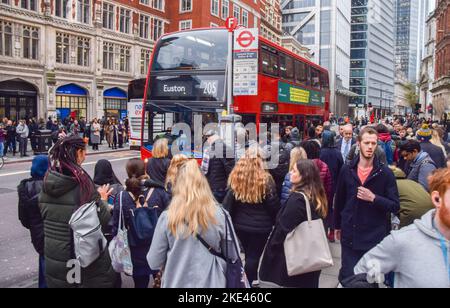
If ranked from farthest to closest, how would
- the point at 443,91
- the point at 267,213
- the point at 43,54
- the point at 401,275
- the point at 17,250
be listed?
the point at 443,91 → the point at 43,54 → the point at 17,250 → the point at 267,213 → the point at 401,275

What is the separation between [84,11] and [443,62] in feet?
117

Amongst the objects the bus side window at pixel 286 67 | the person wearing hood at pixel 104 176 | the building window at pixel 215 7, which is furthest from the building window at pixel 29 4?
the person wearing hood at pixel 104 176

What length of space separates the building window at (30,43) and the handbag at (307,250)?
28.4 meters

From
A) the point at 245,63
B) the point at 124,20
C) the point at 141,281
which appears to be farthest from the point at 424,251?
the point at 124,20

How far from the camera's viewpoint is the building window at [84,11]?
3117 cm

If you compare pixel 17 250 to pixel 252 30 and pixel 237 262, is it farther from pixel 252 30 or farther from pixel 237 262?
pixel 252 30

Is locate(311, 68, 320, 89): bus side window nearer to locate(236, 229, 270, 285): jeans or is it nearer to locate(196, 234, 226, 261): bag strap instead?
locate(236, 229, 270, 285): jeans

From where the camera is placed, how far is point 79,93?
104 ft

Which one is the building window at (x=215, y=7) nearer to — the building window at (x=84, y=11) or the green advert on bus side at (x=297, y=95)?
the building window at (x=84, y=11)

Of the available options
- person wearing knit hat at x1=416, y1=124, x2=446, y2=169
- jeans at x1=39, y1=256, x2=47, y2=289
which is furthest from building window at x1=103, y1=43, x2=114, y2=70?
jeans at x1=39, y1=256, x2=47, y2=289

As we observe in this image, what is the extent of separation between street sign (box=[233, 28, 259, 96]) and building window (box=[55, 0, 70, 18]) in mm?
22743

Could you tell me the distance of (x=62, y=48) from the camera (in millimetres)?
30031

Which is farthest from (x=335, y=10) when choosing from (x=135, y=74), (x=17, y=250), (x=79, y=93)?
(x=17, y=250)

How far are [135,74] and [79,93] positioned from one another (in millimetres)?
6251
